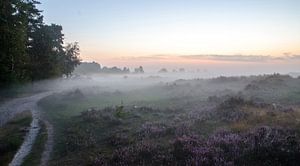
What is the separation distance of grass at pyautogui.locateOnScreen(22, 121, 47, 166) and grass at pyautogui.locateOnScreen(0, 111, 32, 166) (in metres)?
0.94

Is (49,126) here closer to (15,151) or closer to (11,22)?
(15,151)

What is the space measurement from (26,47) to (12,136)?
123ft

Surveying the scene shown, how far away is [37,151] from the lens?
18.1 meters

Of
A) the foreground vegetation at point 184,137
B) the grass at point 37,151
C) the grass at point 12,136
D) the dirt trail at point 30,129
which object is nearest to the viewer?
the foreground vegetation at point 184,137

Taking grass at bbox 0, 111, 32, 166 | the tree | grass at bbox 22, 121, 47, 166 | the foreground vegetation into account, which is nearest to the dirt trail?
grass at bbox 22, 121, 47, 166

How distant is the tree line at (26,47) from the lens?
42747 mm

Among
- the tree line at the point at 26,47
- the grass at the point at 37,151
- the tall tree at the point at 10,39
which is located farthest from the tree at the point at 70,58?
the grass at the point at 37,151

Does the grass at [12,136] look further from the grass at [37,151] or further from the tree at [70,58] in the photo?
the tree at [70,58]

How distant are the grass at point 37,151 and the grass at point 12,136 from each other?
3.08ft

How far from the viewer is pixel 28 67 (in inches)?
2251

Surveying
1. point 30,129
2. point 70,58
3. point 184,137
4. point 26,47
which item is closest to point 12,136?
point 30,129

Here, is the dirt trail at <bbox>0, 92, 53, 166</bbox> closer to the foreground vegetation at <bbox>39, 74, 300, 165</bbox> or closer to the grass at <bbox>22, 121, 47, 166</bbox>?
the grass at <bbox>22, 121, 47, 166</bbox>

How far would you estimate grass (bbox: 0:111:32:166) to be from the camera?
17.8 metres

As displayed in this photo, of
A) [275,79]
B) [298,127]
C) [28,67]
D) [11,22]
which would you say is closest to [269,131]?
[298,127]
